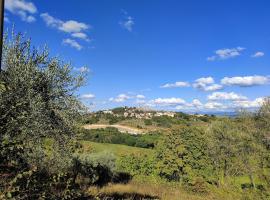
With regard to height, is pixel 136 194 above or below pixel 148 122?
below

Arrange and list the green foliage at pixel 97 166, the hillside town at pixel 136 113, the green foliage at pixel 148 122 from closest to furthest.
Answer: the green foliage at pixel 97 166 < the green foliage at pixel 148 122 < the hillside town at pixel 136 113

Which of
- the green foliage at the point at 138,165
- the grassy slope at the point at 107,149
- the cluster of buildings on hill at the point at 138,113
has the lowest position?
the green foliage at the point at 138,165

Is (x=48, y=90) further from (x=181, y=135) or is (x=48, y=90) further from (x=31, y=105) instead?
(x=181, y=135)

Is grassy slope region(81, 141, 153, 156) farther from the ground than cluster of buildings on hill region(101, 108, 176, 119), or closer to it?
closer to it

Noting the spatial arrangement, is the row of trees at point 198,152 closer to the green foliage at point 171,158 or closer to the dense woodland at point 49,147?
the green foliage at point 171,158

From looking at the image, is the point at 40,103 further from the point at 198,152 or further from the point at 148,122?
the point at 148,122

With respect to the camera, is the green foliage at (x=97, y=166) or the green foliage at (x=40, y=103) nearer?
the green foliage at (x=40, y=103)

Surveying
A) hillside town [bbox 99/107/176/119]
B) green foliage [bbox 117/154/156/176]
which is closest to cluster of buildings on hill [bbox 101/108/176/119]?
hillside town [bbox 99/107/176/119]

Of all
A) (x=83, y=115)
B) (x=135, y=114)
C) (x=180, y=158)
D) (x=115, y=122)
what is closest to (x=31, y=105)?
(x=83, y=115)

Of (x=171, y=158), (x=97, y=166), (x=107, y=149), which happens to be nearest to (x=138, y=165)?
(x=171, y=158)

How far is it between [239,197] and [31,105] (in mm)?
6996

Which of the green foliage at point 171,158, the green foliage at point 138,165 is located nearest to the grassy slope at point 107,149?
the green foliage at point 138,165

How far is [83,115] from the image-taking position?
1402 centimetres

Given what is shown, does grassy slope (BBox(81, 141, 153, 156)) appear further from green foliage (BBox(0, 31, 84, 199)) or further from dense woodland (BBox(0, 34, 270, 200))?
green foliage (BBox(0, 31, 84, 199))
